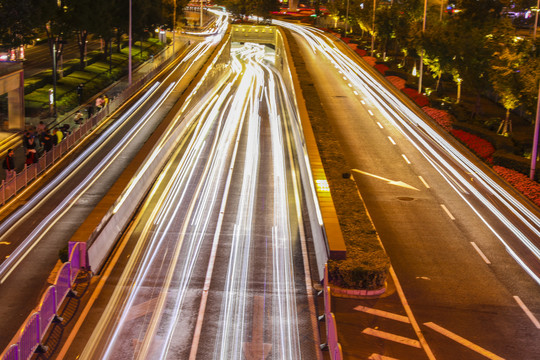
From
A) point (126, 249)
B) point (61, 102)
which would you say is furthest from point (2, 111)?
point (126, 249)

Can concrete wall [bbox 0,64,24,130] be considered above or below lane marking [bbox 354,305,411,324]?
above

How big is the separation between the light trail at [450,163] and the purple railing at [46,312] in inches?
517

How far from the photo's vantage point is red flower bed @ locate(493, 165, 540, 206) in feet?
90.8

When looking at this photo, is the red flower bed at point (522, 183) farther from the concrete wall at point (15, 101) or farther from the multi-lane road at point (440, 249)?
the concrete wall at point (15, 101)

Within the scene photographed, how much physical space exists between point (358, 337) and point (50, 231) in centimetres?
1155

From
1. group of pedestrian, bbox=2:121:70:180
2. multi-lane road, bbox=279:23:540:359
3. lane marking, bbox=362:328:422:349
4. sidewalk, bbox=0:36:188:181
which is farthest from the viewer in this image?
sidewalk, bbox=0:36:188:181

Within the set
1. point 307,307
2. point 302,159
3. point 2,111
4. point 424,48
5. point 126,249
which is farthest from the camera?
point 424,48

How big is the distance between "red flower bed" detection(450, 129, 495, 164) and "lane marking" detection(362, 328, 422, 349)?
61.1ft

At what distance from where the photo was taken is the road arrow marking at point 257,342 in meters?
14.6

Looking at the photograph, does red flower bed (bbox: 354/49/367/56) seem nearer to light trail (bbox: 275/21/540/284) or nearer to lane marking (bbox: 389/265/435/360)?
light trail (bbox: 275/21/540/284)

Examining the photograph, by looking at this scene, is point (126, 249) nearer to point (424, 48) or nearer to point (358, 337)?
point (358, 337)

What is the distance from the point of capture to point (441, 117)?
136 ft

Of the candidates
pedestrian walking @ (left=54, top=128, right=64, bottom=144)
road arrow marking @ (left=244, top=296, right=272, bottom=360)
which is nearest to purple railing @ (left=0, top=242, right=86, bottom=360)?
road arrow marking @ (left=244, top=296, right=272, bottom=360)

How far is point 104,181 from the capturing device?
2827 cm
